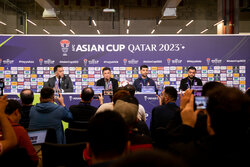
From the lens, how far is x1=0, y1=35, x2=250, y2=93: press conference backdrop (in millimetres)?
7195

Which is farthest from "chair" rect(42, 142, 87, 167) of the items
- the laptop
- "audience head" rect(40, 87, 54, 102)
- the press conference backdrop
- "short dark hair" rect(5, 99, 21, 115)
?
the press conference backdrop

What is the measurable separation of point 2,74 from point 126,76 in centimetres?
348

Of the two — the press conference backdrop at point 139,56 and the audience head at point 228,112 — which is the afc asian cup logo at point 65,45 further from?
the audience head at point 228,112

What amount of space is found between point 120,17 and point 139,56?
647cm

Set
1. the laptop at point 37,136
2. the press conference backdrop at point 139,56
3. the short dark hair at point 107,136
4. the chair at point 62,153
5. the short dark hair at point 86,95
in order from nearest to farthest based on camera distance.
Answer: the short dark hair at point 107,136, the chair at point 62,153, the laptop at point 37,136, the short dark hair at point 86,95, the press conference backdrop at point 139,56

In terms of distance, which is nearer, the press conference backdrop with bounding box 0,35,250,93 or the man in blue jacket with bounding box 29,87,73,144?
the man in blue jacket with bounding box 29,87,73,144

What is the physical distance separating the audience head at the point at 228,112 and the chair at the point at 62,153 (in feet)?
4.31

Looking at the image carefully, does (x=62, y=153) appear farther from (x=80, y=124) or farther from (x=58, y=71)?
(x=58, y=71)

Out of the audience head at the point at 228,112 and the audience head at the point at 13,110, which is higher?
the audience head at the point at 228,112

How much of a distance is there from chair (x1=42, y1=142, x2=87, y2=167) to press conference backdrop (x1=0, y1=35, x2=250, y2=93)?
5.09m

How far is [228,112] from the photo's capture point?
123cm

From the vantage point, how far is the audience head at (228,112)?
120 centimetres

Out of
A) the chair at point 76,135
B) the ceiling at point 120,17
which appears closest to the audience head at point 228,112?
the chair at point 76,135

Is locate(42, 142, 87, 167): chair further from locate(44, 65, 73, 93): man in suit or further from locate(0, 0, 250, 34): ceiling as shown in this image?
locate(0, 0, 250, 34): ceiling
